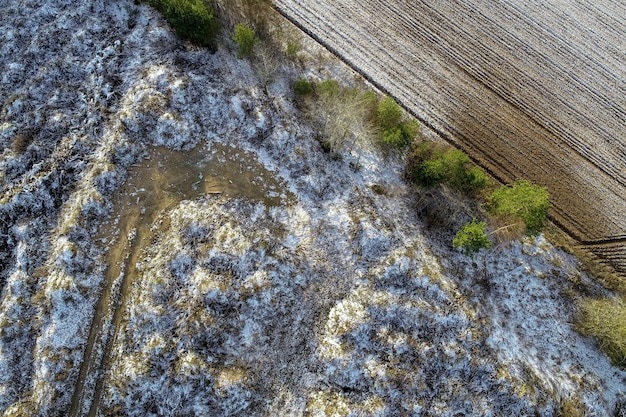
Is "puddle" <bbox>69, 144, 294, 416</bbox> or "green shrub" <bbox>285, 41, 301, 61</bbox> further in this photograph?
"green shrub" <bbox>285, 41, 301, 61</bbox>

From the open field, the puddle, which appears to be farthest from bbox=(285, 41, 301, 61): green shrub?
the puddle

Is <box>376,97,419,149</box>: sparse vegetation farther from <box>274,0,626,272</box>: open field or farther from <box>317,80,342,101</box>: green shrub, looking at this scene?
<box>274,0,626,272</box>: open field

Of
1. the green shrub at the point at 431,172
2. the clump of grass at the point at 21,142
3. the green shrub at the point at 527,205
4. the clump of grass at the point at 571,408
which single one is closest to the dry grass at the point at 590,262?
the green shrub at the point at 527,205

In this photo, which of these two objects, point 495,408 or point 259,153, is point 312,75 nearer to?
point 259,153

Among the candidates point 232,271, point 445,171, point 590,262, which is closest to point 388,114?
point 445,171

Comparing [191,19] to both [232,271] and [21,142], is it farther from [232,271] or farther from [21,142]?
[232,271]

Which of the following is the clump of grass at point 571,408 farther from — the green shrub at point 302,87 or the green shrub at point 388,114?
the green shrub at point 302,87
